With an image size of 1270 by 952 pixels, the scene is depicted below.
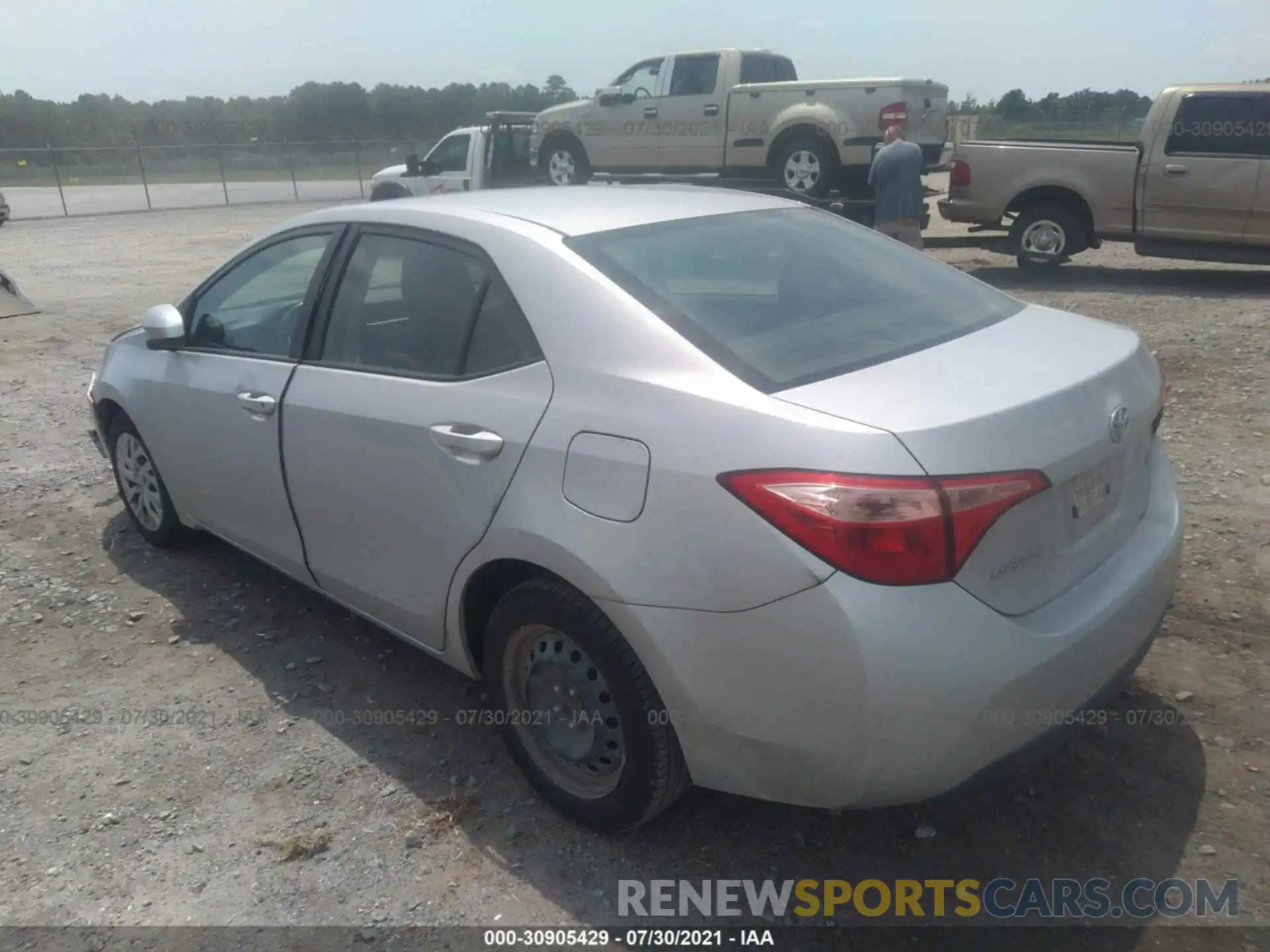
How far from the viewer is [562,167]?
16391 millimetres

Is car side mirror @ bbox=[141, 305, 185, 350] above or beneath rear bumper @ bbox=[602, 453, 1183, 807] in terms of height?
above

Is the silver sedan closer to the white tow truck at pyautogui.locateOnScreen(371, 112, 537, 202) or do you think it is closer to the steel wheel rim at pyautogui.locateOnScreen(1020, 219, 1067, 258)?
the steel wheel rim at pyautogui.locateOnScreen(1020, 219, 1067, 258)

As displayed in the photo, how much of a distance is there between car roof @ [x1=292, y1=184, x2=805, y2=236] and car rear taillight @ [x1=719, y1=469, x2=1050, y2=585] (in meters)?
1.24

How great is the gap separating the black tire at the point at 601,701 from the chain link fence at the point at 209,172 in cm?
3000

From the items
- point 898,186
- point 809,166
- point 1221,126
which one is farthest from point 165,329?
point 809,166

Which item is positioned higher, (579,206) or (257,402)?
(579,206)

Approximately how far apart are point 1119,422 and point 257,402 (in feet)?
9.11

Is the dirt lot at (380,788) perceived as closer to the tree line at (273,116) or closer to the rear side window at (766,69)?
the rear side window at (766,69)

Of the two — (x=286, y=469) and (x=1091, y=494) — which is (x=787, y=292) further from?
(x=286, y=469)

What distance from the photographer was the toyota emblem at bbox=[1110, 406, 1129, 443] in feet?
8.30

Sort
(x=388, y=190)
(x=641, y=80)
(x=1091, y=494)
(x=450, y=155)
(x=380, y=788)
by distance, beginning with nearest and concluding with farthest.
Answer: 1. (x=1091, y=494)
2. (x=380, y=788)
3. (x=641, y=80)
4. (x=450, y=155)
5. (x=388, y=190)

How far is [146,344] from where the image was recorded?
4.38 metres

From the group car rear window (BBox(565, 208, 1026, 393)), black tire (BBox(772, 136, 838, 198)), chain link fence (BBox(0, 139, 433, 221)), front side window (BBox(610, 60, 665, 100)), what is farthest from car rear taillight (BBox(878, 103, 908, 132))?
chain link fence (BBox(0, 139, 433, 221))

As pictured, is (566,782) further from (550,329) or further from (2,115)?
(2,115)
